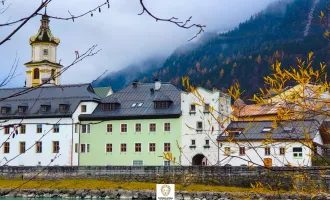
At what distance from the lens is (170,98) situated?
57812 millimetres

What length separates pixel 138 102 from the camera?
58906mm

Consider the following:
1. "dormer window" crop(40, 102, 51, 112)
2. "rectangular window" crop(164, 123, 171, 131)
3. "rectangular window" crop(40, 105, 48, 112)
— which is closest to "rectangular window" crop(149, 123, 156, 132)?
"rectangular window" crop(164, 123, 171, 131)

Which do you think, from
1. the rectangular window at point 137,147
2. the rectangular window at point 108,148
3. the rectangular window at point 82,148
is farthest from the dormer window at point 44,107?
the rectangular window at point 137,147

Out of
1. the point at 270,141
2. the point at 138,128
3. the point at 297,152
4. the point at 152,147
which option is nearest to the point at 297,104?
the point at 270,141

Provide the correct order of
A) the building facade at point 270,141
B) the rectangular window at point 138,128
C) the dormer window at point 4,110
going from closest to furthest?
1. the building facade at point 270,141
2. the rectangular window at point 138,128
3. the dormer window at point 4,110

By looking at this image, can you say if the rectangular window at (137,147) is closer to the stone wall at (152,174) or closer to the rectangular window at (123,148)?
the rectangular window at (123,148)

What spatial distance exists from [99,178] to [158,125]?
899 centimetres

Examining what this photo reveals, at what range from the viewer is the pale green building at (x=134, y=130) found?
5609 cm

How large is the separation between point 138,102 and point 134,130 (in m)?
3.10

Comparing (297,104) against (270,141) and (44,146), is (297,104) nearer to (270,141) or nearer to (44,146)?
(270,141)

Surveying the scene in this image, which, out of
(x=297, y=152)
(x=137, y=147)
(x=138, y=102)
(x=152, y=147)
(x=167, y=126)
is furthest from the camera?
(x=138, y=102)

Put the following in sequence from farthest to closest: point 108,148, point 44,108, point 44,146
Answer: point 44,108, point 44,146, point 108,148

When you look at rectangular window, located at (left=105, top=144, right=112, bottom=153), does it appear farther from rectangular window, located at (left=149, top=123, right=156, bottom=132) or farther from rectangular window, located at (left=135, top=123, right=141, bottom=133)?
rectangular window, located at (left=149, top=123, right=156, bottom=132)

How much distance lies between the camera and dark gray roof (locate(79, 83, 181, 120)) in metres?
56.7
